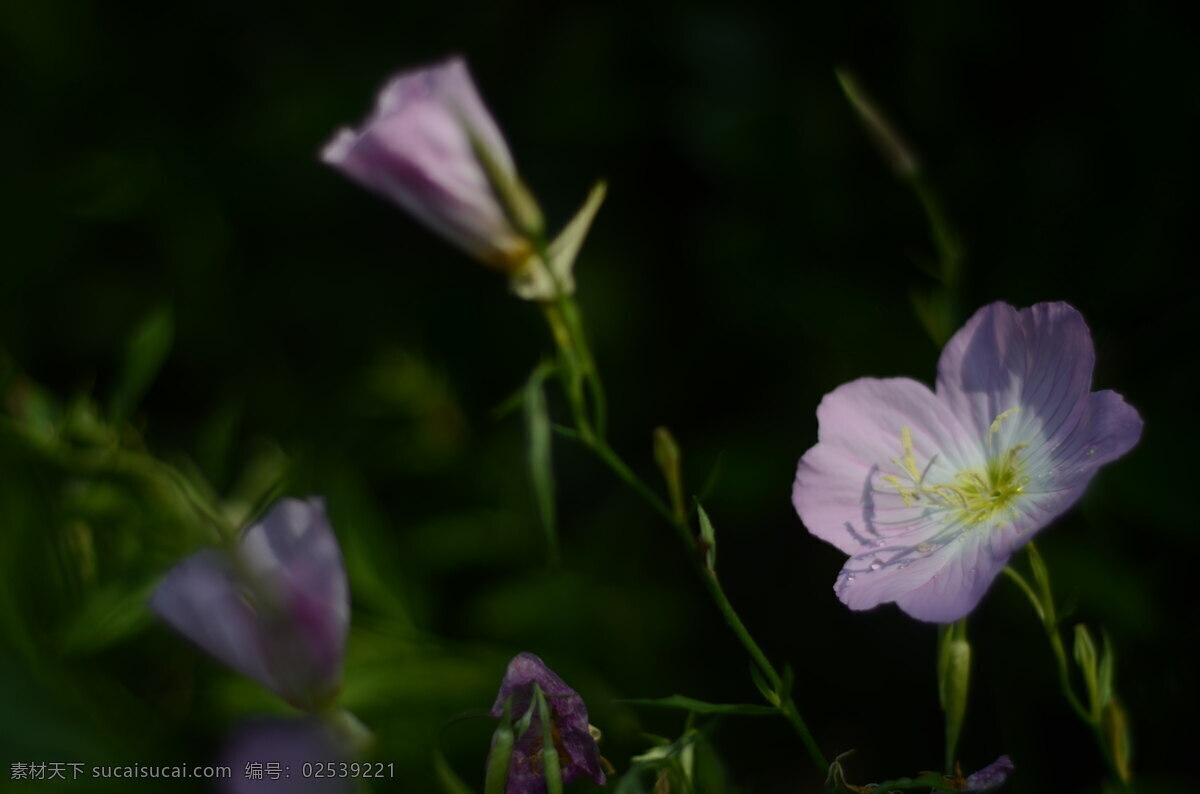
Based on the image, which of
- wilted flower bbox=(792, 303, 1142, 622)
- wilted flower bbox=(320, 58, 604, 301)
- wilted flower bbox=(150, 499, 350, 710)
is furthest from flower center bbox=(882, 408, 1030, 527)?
wilted flower bbox=(150, 499, 350, 710)

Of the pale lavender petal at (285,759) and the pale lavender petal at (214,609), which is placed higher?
the pale lavender petal at (214,609)

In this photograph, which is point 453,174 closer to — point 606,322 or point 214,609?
point 214,609

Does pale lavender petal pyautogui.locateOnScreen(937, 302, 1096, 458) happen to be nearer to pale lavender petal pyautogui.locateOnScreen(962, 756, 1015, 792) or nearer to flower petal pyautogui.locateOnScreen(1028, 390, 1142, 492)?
flower petal pyautogui.locateOnScreen(1028, 390, 1142, 492)

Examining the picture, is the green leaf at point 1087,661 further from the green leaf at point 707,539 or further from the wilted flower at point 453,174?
the wilted flower at point 453,174

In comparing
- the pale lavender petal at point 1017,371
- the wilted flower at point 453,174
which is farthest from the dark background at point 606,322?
the wilted flower at point 453,174

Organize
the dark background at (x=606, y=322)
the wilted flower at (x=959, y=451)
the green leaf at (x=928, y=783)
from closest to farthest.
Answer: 1. the green leaf at (x=928, y=783)
2. the wilted flower at (x=959, y=451)
3. the dark background at (x=606, y=322)

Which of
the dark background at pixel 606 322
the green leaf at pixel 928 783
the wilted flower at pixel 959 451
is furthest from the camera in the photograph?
the dark background at pixel 606 322
